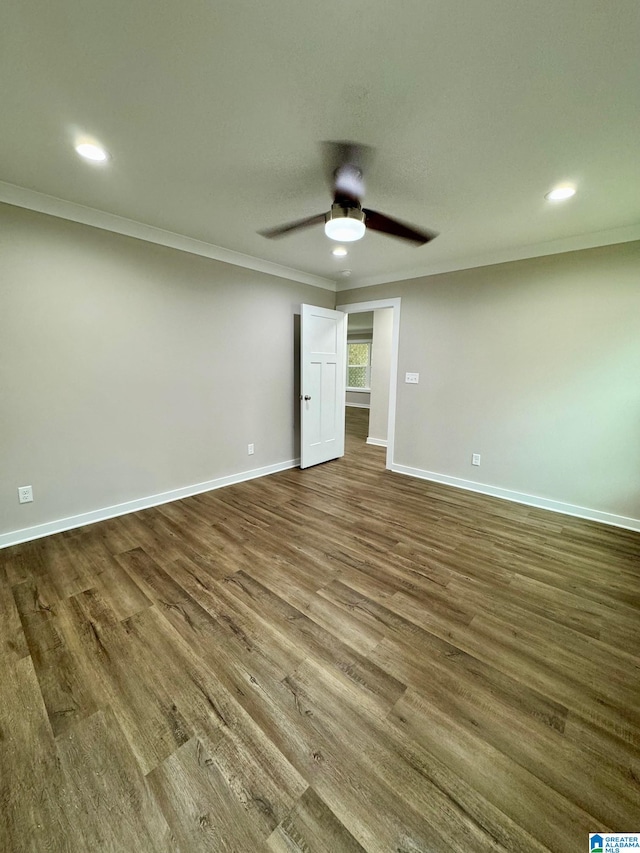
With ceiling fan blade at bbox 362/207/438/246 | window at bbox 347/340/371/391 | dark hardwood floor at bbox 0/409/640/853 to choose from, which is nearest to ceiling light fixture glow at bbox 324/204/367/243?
ceiling fan blade at bbox 362/207/438/246

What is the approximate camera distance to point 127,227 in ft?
8.61

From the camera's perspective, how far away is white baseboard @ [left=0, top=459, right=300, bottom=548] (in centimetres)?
239

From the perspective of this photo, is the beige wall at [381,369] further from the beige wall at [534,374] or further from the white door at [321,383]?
the beige wall at [534,374]

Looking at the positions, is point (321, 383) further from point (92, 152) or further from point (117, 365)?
point (92, 152)

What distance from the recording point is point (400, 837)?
917 mm

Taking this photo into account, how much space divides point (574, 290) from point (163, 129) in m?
3.22

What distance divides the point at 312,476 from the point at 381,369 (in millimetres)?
2349

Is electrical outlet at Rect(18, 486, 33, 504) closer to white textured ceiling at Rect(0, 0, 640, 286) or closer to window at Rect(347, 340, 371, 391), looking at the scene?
white textured ceiling at Rect(0, 0, 640, 286)

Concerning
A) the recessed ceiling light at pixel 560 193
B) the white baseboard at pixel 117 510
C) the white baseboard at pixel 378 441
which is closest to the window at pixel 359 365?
the white baseboard at pixel 378 441

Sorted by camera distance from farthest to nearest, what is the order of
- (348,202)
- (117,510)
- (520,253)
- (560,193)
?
1. (520,253)
2. (117,510)
3. (560,193)
4. (348,202)

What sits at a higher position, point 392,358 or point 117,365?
point 392,358

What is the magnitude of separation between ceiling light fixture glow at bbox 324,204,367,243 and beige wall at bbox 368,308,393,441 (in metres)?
3.50

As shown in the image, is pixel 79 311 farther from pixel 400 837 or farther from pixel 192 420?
pixel 400 837

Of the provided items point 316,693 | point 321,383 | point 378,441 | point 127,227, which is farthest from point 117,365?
point 378,441
